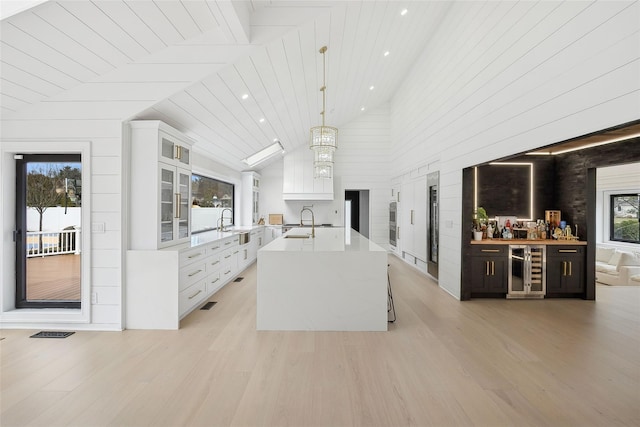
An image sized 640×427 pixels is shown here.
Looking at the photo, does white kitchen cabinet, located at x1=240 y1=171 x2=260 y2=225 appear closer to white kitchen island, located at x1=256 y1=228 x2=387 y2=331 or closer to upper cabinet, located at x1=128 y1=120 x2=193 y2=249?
upper cabinet, located at x1=128 y1=120 x2=193 y2=249

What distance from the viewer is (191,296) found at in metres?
3.66

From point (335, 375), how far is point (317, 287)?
3.40 feet

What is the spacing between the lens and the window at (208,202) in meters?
5.57

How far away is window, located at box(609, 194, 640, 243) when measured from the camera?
20.5 feet

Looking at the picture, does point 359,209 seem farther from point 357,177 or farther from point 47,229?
point 47,229

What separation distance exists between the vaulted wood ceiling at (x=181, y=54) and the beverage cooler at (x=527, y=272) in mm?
3845

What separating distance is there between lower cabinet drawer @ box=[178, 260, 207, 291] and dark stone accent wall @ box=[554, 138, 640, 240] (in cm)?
553

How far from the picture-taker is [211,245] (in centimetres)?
433

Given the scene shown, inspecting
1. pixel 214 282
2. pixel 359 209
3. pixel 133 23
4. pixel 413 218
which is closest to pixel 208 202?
pixel 214 282

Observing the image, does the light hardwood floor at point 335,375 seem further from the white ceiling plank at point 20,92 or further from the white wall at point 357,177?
the white wall at point 357,177

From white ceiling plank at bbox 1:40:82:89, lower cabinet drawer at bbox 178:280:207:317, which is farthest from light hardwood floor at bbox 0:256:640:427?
white ceiling plank at bbox 1:40:82:89

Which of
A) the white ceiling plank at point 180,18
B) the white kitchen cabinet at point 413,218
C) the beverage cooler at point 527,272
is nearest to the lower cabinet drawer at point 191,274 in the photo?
the white ceiling plank at point 180,18

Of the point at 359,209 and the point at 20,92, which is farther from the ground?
the point at 20,92

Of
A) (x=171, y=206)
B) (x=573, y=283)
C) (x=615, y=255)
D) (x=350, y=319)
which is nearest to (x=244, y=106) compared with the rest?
(x=171, y=206)
